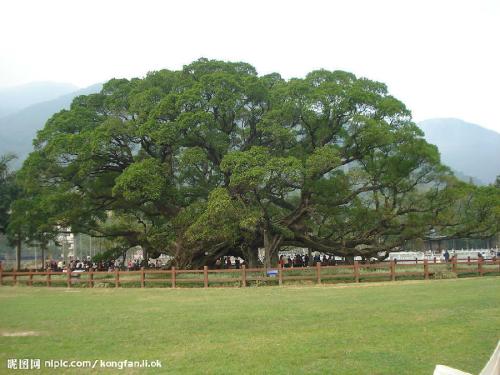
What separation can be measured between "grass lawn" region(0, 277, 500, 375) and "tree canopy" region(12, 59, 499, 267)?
10.2 meters

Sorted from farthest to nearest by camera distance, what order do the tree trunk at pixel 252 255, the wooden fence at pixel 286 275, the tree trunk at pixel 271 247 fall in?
the tree trunk at pixel 252 255 → the tree trunk at pixel 271 247 → the wooden fence at pixel 286 275

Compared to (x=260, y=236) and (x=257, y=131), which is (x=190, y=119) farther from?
(x=260, y=236)

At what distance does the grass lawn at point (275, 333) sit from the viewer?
A: 7629mm

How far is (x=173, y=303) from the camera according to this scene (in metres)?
16.3

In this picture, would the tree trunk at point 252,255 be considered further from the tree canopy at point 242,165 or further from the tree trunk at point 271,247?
the tree trunk at point 271,247

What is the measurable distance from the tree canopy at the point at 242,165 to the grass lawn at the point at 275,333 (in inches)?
400

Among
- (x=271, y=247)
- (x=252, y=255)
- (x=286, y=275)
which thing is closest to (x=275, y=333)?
(x=286, y=275)

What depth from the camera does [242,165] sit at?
79.5ft

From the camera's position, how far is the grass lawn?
7.63 meters

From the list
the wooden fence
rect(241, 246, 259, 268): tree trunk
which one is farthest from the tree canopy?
the wooden fence

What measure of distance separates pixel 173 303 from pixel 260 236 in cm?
1343

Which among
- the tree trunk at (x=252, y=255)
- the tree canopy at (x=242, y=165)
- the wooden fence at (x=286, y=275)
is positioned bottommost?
the wooden fence at (x=286, y=275)

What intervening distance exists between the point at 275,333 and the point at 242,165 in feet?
48.8

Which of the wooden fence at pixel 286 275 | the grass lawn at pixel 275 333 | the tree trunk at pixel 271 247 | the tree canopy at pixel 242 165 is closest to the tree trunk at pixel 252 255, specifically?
the tree canopy at pixel 242 165
